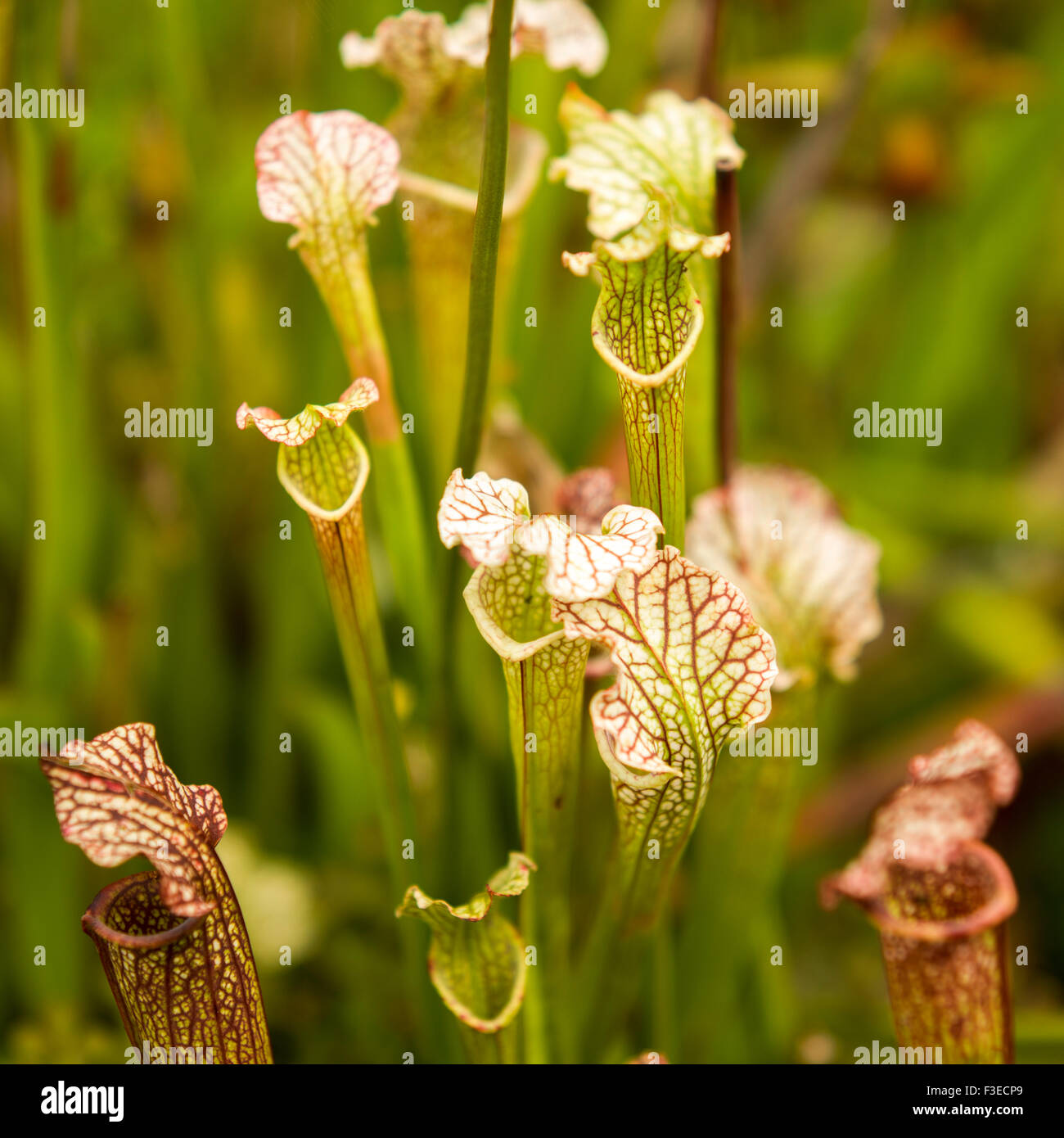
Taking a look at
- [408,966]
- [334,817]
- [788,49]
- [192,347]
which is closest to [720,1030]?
[408,966]

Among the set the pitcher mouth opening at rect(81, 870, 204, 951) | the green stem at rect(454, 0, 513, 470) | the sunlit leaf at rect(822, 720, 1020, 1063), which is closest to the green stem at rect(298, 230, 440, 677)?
the green stem at rect(454, 0, 513, 470)

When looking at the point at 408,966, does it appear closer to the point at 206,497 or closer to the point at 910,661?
the point at 206,497

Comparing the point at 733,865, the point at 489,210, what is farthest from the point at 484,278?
the point at 733,865

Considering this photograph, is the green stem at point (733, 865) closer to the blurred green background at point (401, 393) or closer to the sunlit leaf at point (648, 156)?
Answer: the blurred green background at point (401, 393)

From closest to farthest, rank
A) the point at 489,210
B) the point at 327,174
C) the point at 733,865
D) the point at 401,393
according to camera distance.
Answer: the point at 489,210 < the point at 327,174 < the point at 733,865 < the point at 401,393

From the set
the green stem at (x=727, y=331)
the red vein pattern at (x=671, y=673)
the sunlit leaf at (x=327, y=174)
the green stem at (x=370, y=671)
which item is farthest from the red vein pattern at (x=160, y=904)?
the green stem at (x=727, y=331)

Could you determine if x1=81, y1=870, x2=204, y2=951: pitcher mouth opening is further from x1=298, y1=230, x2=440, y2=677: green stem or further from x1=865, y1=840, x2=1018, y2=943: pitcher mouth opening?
x1=865, y1=840, x2=1018, y2=943: pitcher mouth opening

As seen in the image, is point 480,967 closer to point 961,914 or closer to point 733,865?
point 733,865
